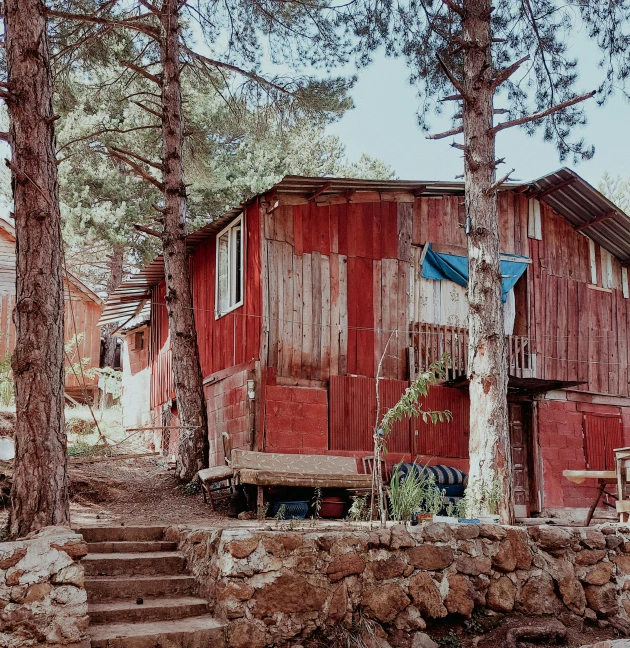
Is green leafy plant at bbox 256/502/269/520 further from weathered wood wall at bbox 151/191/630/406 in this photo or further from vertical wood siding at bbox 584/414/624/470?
vertical wood siding at bbox 584/414/624/470

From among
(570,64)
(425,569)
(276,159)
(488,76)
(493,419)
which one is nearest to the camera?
(425,569)

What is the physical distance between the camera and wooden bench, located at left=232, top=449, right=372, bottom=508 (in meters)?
9.06

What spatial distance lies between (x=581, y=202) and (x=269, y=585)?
10.5 m

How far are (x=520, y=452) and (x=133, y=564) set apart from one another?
8.56 meters

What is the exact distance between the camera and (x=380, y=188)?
40.2 ft

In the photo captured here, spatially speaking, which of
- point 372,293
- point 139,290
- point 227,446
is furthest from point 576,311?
point 139,290

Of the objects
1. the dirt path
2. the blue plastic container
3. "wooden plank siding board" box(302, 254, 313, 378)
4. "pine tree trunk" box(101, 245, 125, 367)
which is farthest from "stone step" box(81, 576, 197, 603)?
"pine tree trunk" box(101, 245, 125, 367)

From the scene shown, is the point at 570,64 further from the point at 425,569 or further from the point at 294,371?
the point at 425,569

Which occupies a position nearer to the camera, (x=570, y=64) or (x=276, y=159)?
(x=570, y=64)

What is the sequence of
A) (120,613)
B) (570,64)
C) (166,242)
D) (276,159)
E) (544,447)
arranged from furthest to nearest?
1. (276,159)
2. (544,447)
3. (166,242)
4. (570,64)
5. (120,613)

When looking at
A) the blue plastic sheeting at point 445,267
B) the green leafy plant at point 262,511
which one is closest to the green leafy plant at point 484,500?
the green leafy plant at point 262,511

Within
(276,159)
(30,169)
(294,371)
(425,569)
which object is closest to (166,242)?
(294,371)

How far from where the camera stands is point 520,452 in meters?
13.4

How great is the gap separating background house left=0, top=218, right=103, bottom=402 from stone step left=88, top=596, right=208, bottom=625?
13.6m
